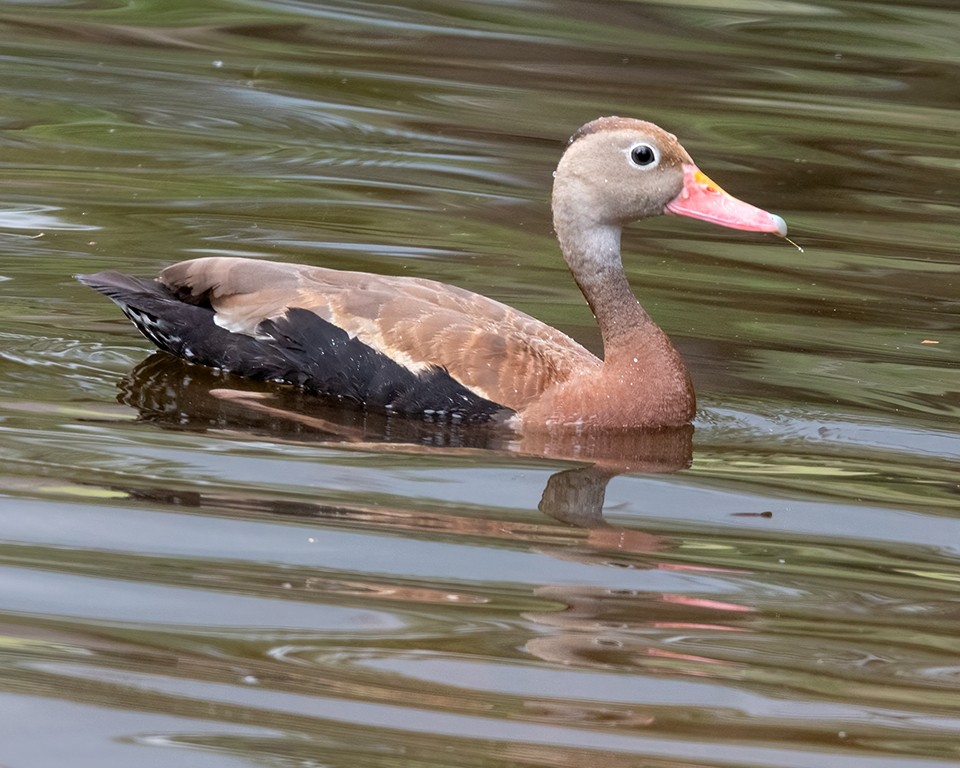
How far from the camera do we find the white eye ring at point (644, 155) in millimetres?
6652

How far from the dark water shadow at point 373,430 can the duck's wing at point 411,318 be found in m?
0.20

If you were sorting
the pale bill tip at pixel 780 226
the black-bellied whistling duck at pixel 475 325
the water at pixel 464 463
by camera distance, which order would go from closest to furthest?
the water at pixel 464 463
the black-bellied whistling duck at pixel 475 325
the pale bill tip at pixel 780 226

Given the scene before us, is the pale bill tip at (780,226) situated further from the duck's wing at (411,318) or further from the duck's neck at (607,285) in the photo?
the duck's wing at (411,318)

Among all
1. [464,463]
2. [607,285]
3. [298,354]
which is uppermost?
[607,285]

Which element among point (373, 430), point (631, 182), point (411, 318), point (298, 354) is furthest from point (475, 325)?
point (631, 182)

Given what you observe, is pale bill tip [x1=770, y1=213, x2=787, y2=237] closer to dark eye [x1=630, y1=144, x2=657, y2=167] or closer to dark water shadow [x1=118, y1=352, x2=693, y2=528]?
dark eye [x1=630, y1=144, x2=657, y2=167]

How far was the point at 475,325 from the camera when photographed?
6473 mm

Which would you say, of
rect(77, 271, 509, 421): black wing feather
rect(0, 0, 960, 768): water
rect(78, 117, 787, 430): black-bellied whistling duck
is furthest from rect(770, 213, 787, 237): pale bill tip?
rect(77, 271, 509, 421): black wing feather

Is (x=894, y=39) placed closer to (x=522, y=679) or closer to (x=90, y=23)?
(x=90, y=23)

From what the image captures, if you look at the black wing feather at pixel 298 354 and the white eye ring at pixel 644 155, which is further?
the white eye ring at pixel 644 155

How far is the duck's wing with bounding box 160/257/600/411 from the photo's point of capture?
6.37 metres

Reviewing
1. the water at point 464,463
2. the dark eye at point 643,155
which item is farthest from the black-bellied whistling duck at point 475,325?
the water at point 464,463

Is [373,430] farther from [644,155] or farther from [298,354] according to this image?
[644,155]

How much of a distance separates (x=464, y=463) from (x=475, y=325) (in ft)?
2.42
